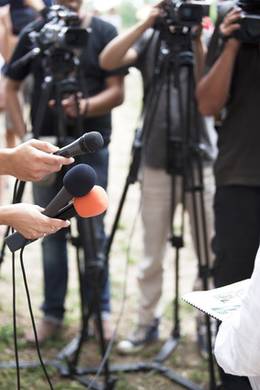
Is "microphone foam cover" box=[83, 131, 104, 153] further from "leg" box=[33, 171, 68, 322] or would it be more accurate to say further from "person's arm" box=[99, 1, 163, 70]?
"leg" box=[33, 171, 68, 322]

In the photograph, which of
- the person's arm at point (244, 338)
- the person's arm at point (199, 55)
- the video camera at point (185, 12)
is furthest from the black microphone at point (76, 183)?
the person's arm at point (199, 55)

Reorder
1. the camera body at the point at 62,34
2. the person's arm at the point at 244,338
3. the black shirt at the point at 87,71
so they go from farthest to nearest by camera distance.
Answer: the black shirt at the point at 87,71, the camera body at the point at 62,34, the person's arm at the point at 244,338

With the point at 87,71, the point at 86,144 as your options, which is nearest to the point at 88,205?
the point at 86,144

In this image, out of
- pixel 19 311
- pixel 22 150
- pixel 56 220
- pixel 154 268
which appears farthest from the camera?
pixel 19 311

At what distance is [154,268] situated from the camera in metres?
2.95

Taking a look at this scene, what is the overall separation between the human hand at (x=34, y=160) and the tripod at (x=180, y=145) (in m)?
0.98

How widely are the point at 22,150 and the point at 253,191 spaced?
1012mm

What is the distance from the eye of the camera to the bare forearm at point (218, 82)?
223cm

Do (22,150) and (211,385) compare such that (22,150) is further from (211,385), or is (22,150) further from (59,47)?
(211,385)

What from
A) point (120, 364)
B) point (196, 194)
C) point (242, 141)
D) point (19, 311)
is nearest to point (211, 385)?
point (120, 364)

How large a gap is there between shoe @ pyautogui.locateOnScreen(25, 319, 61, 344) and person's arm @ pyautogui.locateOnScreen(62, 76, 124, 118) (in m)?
1.02

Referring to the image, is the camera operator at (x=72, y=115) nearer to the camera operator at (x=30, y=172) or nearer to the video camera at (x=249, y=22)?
the video camera at (x=249, y=22)

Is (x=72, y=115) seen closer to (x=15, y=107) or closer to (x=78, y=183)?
(x=15, y=107)

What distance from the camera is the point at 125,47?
2.56 m
